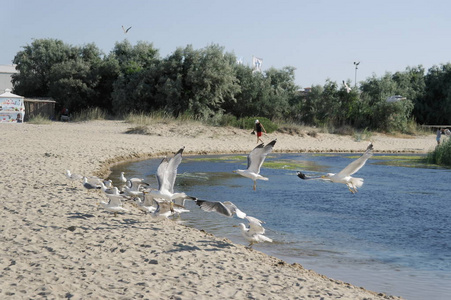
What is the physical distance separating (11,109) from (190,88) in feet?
39.6

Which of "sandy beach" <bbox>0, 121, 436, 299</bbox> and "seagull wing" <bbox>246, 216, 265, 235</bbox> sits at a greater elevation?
"seagull wing" <bbox>246, 216, 265, 235</bbox>

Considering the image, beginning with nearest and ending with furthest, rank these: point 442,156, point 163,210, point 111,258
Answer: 1. point 111,258
2. point 163,210
3. point 442,156

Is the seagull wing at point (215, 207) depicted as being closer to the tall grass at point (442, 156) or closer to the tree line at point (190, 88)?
the tall grass at point (442, 156)

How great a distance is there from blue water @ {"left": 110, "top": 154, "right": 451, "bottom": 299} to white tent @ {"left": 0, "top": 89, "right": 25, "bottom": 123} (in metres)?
15.5

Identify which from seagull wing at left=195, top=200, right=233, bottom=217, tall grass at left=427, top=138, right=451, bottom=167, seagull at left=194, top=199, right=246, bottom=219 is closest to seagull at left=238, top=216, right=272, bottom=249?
seagull at left=194, top=199, right=246, bottom=219

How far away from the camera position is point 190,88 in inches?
1565

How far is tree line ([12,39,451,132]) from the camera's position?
1545 inches

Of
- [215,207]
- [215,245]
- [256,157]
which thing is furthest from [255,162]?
[215,245]

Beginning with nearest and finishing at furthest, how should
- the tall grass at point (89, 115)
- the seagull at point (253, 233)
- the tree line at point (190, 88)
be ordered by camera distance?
the seagull at point (253, 233) → the tall grass at point (89, 115) → the tree line at point (190, 88)

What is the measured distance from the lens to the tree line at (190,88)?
39.2 meters

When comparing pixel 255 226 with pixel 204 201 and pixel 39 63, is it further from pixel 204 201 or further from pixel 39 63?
pixel 39 63

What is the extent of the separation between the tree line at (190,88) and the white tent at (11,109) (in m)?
6.95

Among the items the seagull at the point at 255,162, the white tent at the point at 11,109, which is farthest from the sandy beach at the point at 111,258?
the white tent at the point at 11,109

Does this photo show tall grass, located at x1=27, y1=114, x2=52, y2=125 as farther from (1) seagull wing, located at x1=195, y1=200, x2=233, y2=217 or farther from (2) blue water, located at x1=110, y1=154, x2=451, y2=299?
(1) seagull wing, located at x1=195, y1=200, x2=233, y2=217
